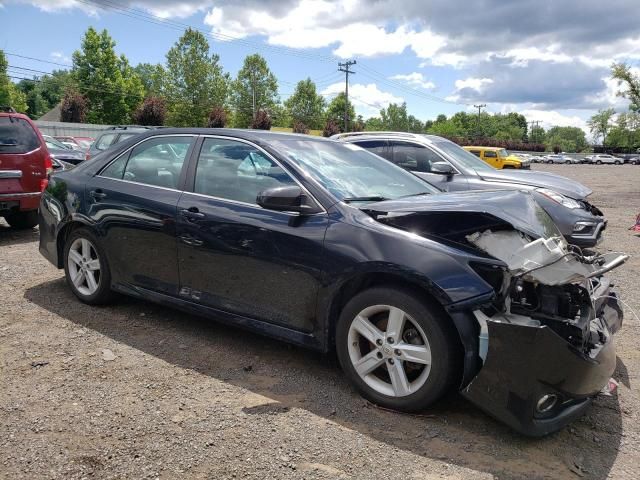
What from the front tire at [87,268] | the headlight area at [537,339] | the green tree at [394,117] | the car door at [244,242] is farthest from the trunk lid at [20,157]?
the green tree at [394,117]

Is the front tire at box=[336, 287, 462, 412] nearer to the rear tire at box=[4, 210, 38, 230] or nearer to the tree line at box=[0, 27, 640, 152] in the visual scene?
the rear tire at box=[4, 210, 38, 230]

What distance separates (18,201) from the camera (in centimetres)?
766

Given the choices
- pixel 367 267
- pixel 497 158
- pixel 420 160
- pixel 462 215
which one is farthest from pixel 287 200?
pixel 497 158

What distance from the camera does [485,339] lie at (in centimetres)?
273

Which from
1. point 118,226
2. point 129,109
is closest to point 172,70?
point 129,109

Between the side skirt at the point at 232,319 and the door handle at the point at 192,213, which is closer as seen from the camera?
the side skirt at the point at 232,319

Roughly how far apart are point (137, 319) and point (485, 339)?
9.79 feet

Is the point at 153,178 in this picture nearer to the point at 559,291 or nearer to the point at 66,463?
the point at 66,463

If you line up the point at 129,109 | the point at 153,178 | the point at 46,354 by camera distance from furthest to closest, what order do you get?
the point at 129,109 < the point at 153,178 < the point at 46,354

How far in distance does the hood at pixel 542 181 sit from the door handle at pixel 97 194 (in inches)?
206

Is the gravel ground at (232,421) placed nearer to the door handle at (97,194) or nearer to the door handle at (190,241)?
the door handle at (190,241)

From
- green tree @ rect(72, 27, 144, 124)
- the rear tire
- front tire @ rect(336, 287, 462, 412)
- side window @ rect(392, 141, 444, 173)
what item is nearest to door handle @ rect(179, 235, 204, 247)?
front tire @ rect(336, 287, 462, 412)

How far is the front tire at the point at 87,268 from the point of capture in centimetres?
457

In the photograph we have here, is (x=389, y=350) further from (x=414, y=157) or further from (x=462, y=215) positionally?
(x=414, y=157)
